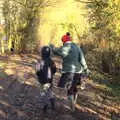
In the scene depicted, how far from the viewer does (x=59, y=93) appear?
13641 millimetres

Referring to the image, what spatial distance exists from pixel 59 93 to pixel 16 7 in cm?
964

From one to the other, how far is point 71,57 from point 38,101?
196 cm

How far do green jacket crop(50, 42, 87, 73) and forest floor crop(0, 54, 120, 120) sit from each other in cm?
109

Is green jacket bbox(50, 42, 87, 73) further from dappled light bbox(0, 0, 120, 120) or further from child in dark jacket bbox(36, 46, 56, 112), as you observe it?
child in dark jacket bbox(36, 46, 56, 112)

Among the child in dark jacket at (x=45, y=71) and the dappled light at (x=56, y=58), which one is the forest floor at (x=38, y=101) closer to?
the dappled light at (x=56, y=58)

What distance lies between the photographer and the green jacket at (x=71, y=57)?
1090cm

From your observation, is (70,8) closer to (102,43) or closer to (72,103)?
(102,43)

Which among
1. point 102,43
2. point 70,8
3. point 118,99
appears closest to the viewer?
point 118,99

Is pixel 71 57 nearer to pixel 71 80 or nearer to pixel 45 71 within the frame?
pixel 71 80

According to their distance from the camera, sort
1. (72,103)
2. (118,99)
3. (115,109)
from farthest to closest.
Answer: (118,99)
(115,109)
(72,103)

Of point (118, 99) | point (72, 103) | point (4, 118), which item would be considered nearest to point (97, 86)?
point (118, 99)

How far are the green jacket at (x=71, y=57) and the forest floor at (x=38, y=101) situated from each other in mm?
1088

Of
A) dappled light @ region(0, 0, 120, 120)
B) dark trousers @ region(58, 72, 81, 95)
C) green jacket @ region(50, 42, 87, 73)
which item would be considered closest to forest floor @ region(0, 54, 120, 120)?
dappled light @ region(0, 0, 120, 120)

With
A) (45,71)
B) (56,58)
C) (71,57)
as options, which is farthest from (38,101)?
(56,58)
